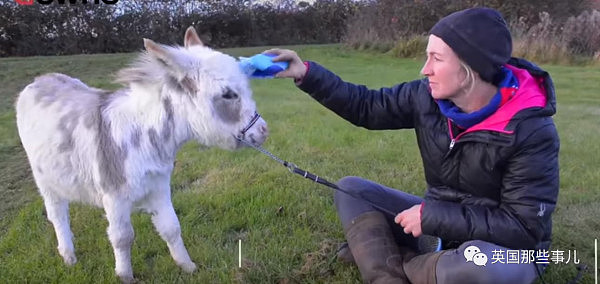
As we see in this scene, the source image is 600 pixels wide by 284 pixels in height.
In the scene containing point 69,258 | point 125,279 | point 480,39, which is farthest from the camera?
point 69,258

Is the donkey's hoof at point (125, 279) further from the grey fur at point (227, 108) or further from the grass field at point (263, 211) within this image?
the grey fur at point (227, 108)

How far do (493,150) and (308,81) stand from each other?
1.13m

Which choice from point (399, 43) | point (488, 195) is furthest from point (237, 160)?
point (399, 43)

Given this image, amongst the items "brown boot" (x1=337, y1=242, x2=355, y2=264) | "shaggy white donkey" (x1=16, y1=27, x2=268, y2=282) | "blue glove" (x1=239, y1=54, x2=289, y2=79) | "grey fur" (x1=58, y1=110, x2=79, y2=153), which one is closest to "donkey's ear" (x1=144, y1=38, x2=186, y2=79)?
"shaggy white donkey" (x1=16, y1=27, x2=268, y2=282)

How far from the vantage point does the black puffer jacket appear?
2.59m

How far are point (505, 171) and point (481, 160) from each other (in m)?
0.13

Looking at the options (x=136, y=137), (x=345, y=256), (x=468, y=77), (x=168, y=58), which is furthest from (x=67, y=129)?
(x=468, y=77)

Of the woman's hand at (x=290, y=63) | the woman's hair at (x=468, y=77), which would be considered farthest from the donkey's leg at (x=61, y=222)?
the woman's hair at (x=468, y=77)

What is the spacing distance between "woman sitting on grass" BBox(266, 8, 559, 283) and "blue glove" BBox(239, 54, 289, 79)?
A: 0.22 feet

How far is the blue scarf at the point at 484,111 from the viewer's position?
2672mm

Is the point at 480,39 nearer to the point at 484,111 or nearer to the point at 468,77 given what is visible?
the point at 468,77

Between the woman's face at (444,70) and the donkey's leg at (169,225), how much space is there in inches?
66.6

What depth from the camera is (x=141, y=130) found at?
115 inches

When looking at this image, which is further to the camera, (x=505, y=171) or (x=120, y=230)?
(x=120, y=230)
